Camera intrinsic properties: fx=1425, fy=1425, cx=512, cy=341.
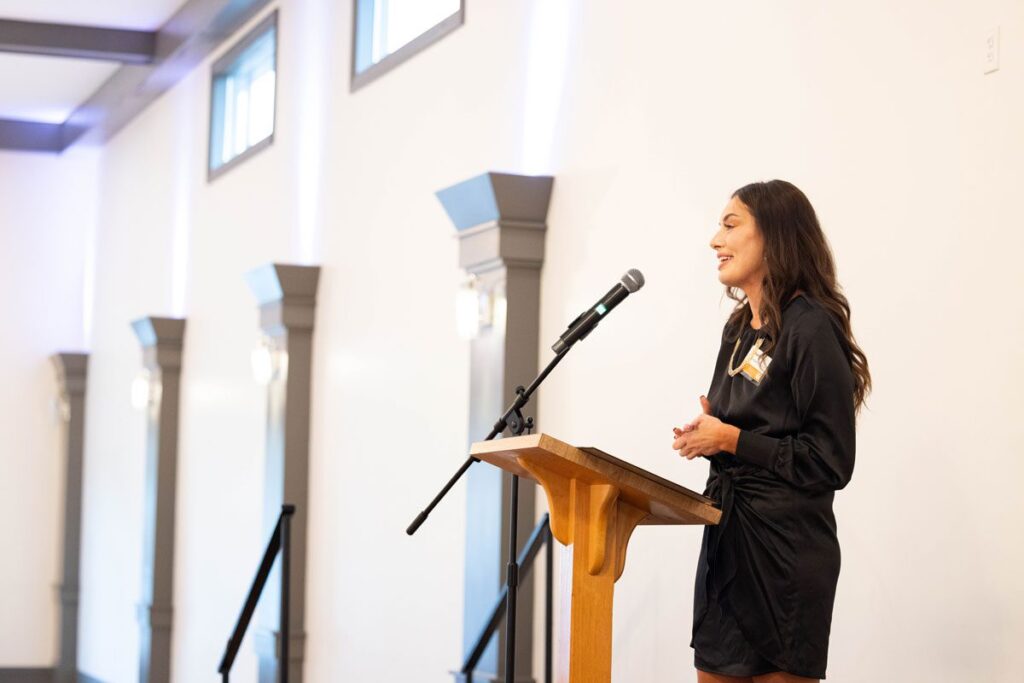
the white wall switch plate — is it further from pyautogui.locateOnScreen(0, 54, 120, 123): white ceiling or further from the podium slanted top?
pyautogui.locateOnScreen(0, 54, 120, 123): white ceiling

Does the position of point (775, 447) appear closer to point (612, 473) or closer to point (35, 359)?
point (612, 473)

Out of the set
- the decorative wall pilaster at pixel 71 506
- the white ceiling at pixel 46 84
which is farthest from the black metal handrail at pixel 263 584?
the decorative wall pilaster at pixel 71 506

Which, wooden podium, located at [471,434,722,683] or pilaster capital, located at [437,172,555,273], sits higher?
pilaster capital, located at [437,172,555,273]

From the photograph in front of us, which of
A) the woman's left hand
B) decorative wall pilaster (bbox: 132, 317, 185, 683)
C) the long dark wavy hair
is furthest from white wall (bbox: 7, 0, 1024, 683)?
the woman's left hand

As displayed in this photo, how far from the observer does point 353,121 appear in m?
6.60

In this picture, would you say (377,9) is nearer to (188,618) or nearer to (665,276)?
(665,276)

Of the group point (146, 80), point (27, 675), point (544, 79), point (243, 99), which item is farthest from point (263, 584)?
point (27, 675)

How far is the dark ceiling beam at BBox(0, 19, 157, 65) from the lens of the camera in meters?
8.59

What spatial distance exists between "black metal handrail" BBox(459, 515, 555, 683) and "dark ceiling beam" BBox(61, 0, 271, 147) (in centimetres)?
427

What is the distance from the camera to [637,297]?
4406 millimetres

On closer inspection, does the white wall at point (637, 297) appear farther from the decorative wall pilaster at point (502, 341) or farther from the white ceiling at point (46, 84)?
the white ceiling at point (46, 84)

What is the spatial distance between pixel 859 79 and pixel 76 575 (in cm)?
871

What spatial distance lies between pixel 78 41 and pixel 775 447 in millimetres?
7250

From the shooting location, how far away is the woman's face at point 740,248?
2.67 metres
